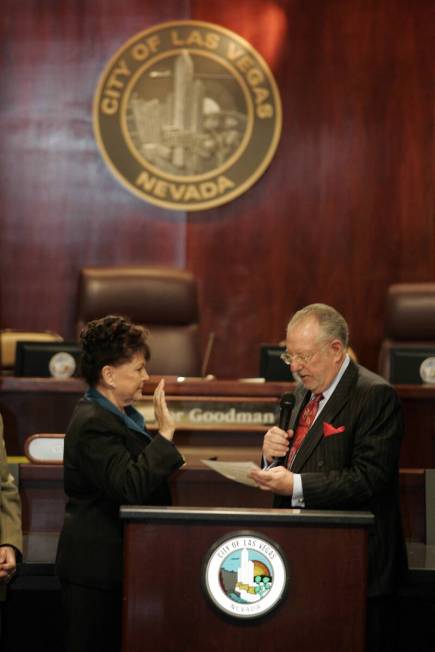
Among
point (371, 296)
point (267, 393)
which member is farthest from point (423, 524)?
point (371, 296)

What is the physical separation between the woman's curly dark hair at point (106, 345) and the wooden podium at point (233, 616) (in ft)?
1.52

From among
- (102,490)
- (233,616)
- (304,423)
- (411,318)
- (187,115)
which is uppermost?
(187,115)

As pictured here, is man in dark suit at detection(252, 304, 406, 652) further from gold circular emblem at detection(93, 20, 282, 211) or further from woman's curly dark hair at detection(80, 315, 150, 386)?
gold circular emblem at detection(93, 20, 282, 211)

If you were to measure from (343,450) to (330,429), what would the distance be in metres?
0.06

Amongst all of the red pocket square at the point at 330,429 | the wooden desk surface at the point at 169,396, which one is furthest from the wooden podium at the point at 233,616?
the wooden desk surface at the point at 169,396

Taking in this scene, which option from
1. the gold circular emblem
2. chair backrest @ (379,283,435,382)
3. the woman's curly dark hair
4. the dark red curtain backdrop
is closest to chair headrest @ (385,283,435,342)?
chair backrest @ (379,283,435,382)

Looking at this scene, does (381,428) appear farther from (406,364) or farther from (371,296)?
(371,296)

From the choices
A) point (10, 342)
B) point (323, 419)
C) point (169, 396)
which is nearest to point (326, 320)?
point (323, 419)

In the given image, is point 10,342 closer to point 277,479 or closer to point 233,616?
point 277,479

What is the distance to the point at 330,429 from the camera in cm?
243

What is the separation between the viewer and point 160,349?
491 centimetres

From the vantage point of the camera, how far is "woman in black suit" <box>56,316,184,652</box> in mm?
2326

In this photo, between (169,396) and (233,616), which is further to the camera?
(169,396)

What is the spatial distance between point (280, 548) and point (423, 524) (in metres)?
1.12
